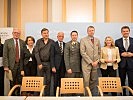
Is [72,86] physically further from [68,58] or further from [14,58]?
[14,58]

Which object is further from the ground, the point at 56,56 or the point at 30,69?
the point at 56,56

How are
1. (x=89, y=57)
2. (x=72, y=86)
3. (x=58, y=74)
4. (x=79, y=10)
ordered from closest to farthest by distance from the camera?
(x=72, y=86) < (x=89, y=57) < (x=58, y=74) < (x=79, y=10)

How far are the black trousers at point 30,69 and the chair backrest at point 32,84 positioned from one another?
40.4 inches

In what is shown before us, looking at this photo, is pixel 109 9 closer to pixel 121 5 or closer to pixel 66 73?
pixel 121 5

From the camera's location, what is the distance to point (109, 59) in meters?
4.79

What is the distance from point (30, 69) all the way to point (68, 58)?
89 cm

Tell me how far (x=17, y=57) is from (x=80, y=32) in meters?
1.72

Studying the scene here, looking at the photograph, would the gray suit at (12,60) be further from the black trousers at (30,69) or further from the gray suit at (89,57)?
the gray suit at (89,57)

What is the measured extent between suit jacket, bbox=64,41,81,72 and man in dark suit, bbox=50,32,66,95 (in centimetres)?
17

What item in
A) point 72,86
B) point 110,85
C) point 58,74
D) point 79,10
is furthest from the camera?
point 79,10

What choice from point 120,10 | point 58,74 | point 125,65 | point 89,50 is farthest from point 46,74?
point 120,10

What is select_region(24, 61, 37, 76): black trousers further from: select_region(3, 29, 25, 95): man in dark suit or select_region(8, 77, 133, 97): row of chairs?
select_region(8, 77, 133, 97): row of chairs

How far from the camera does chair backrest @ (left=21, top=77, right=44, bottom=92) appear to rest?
3750mm

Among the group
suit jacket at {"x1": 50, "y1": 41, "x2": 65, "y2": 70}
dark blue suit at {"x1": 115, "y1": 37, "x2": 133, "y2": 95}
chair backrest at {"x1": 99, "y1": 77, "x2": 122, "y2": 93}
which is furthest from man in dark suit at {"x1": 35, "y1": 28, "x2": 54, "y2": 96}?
dark blue suit at {"x1": 115, "y1": 37, "x2": 133, "y2": 95}
